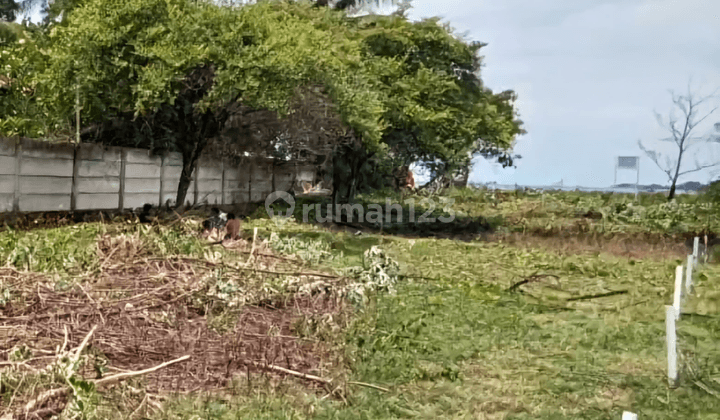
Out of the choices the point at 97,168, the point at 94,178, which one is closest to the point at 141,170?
the point at 97,168

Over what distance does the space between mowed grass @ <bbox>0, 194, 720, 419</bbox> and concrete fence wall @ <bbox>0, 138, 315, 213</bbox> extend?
403cm

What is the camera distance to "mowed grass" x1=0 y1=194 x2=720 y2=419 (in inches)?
217

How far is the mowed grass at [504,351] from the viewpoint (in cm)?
552

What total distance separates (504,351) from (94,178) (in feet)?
47.5

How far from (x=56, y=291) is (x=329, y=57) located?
13.3 metres

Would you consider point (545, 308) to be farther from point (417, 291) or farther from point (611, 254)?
point (611, 254)

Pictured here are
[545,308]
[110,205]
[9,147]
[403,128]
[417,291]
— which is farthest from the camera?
[403,128]

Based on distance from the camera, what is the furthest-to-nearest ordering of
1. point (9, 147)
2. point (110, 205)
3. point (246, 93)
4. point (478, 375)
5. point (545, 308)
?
point (110, 205), point (246, 93), point (9, 147), point (545, 308), point (478, 375)

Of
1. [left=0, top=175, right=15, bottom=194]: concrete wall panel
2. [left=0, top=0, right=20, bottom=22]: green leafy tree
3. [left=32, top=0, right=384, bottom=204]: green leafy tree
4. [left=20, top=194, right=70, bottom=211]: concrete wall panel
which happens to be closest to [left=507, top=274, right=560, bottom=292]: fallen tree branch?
[left=32, top=0, right=384, bottom=204]: green leafy tree

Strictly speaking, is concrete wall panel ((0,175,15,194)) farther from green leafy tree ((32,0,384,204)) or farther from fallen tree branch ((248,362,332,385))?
fallen tree branch ((248,362,332,385))

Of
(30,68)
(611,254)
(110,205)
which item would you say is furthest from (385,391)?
(30,68)

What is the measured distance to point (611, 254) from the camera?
17.3m

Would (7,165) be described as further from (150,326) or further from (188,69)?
(150,326)

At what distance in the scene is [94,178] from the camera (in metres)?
19.7
